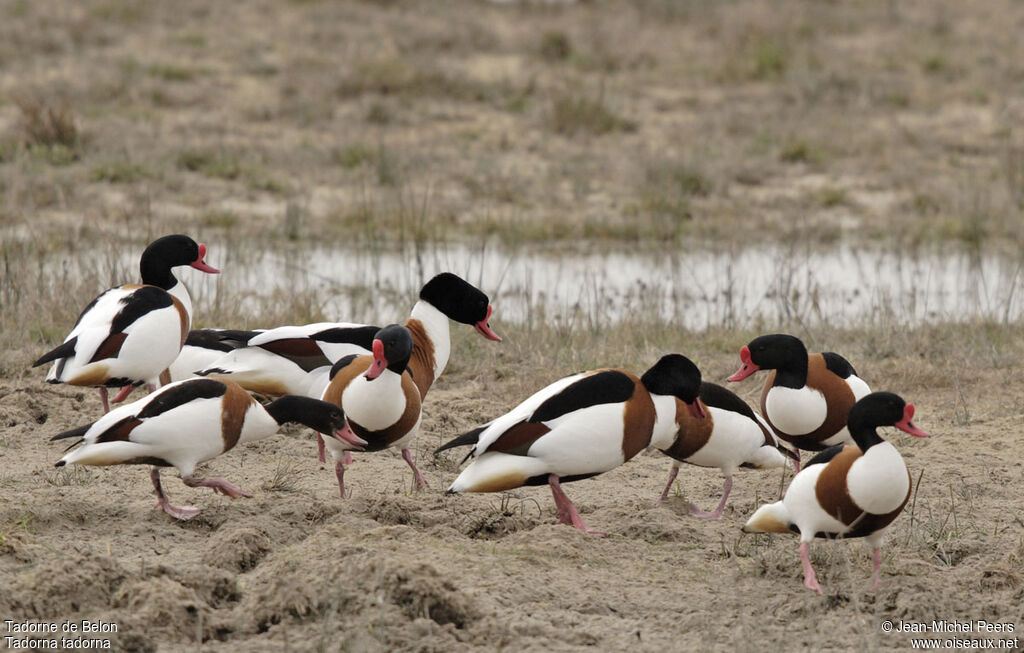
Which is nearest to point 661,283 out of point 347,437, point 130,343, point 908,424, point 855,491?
point 130,343

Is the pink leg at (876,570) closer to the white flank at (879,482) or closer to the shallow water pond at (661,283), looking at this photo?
the white flank at (879,482)

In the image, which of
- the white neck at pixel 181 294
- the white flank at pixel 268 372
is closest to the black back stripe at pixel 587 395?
the white flank at pixel 268 372

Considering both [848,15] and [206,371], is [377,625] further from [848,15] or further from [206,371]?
[848,15]

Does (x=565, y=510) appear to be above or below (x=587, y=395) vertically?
below

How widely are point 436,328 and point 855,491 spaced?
2.45 meters

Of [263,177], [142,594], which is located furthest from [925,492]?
[263,177]

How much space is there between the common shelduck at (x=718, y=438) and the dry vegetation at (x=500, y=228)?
0.72 ft

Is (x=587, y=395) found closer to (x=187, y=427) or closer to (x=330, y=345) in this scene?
(x=187, y=427)

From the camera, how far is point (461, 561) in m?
4.71

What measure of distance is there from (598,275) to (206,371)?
4.92 m

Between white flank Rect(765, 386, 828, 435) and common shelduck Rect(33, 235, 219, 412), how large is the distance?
279 centimetres

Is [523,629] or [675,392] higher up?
[675,392]

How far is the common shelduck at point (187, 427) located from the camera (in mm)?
5000

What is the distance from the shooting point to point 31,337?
7.79m
